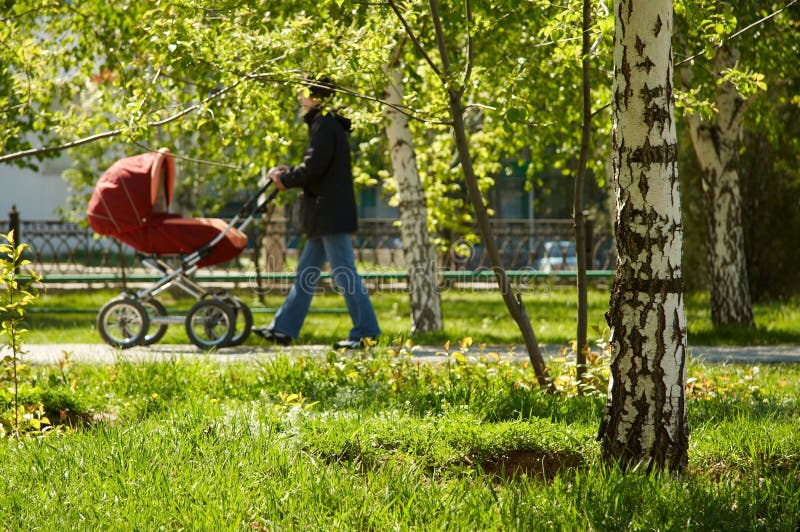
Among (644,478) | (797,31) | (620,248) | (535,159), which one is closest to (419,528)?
(644,478)

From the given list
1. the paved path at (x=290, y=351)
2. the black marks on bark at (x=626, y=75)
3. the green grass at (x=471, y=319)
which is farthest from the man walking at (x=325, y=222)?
the black marks on bark at (x=626, y=75)

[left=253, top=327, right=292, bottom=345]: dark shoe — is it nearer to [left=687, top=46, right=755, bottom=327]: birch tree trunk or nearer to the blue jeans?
the blue jeans

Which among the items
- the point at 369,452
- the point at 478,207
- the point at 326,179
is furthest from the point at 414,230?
the point at 369,452

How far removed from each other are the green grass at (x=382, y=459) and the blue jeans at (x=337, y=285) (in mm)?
2151

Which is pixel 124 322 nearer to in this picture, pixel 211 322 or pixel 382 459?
pixel 211 322

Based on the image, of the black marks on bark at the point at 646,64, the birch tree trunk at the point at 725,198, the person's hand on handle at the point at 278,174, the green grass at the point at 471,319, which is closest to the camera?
the black marks on bark at the point at 646,64

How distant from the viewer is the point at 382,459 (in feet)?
12.7

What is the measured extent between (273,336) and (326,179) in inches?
55.6

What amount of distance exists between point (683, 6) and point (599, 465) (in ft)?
6.45

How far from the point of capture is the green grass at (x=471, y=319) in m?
9.07

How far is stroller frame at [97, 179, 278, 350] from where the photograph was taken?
831 centimetres

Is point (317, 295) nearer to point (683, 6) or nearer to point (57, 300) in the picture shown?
point (57, 300)

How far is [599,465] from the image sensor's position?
3611 millimetres

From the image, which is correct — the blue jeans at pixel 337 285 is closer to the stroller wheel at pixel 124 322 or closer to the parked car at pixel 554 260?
the stroller wheel at pixel 124 322
